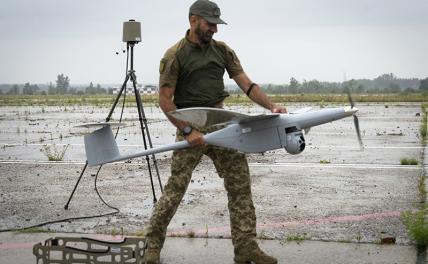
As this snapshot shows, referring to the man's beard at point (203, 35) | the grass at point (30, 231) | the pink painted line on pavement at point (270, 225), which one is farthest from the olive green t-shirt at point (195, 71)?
the grass at point (30, 231)

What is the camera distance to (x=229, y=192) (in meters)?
5.00

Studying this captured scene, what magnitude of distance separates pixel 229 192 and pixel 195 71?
3.55ft

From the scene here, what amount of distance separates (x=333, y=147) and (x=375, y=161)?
2524 mm

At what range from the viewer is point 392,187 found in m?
8.25

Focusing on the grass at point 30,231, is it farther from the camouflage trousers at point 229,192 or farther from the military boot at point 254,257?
the military boot at point 254,257

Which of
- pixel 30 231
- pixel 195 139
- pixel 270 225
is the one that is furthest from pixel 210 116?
pixel 30 231

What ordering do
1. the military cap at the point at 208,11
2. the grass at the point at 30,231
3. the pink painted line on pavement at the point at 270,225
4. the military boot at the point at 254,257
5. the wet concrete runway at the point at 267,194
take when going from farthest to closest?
the wet concrete runway at the point at 267,194 < the grass at the point at 30,231 < the pink painted line on pavement at the point at 270,225 < the military boot at the point at 254,257 < the military cap at the point at 208,11

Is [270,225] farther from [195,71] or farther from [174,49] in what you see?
[174,49]

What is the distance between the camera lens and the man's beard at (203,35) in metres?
4.73

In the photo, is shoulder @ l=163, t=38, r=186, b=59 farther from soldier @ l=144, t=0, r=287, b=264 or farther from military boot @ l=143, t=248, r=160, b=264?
military boot @ l=143, t=248, r=160, b=264

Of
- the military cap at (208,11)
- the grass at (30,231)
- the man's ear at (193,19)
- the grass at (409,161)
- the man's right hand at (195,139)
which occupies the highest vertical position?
the military cap at (208,11)

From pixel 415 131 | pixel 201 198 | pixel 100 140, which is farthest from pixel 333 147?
pixel 100 140

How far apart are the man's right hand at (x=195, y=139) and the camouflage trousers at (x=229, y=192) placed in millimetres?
186

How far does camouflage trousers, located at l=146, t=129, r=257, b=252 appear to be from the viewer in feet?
16.0
